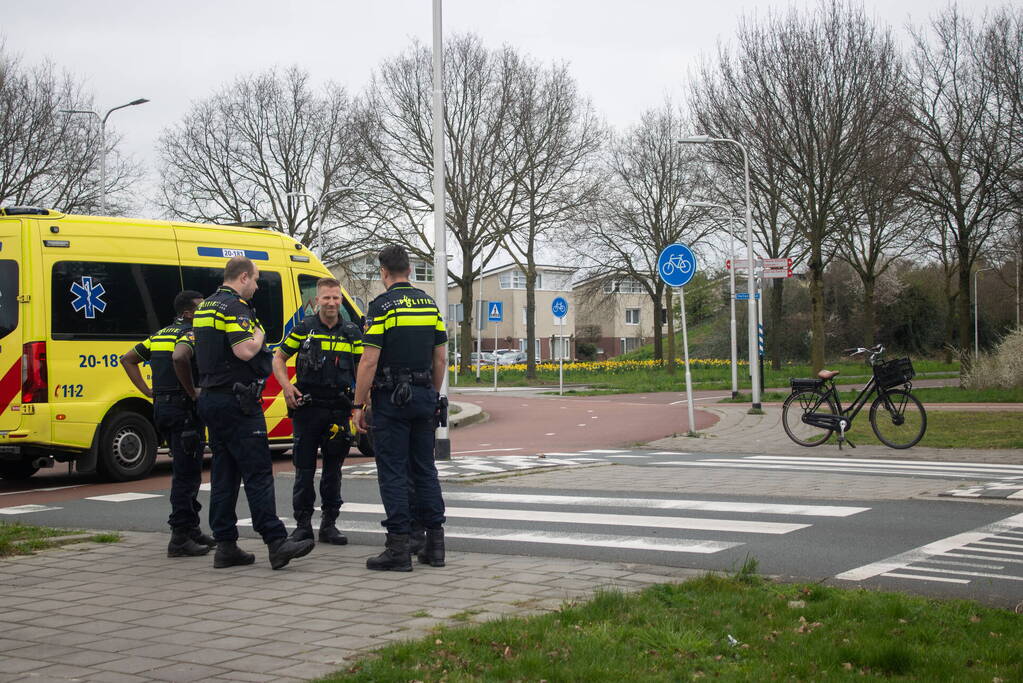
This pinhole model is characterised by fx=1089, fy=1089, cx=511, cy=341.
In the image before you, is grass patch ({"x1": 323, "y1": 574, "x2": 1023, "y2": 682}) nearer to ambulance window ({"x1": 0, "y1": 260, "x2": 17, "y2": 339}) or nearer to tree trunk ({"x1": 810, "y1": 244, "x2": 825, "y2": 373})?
ambulance window ({"x1": 0, "y1": 260, "x2": 17, "y2": 339})

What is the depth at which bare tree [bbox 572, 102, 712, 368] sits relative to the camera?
4556 centimetres

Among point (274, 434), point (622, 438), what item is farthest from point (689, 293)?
point (274, 434)

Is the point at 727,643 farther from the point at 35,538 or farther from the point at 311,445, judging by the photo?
the point at 35,538

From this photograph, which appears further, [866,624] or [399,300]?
[399,300]

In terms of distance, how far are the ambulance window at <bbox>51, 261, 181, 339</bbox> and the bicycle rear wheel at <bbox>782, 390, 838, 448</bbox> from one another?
8658 mm

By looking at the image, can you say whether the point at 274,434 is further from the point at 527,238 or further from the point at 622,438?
the point at 527,238

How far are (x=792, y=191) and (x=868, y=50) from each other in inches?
168

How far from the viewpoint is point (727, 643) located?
4711 mm

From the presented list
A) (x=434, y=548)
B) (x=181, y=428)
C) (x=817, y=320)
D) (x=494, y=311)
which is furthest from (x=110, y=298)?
(x=494, y=311)

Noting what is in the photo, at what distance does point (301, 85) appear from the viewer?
46.9m

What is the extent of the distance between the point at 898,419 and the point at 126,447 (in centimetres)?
990

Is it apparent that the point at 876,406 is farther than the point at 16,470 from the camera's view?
Yes

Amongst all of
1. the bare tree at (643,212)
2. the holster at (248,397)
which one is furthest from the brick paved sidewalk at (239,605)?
the bare tree at (643,212)

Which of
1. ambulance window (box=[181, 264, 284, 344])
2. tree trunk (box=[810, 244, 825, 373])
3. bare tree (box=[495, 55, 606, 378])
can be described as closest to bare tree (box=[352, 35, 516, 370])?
bare tree (box=[495, 55, 606, 378])
